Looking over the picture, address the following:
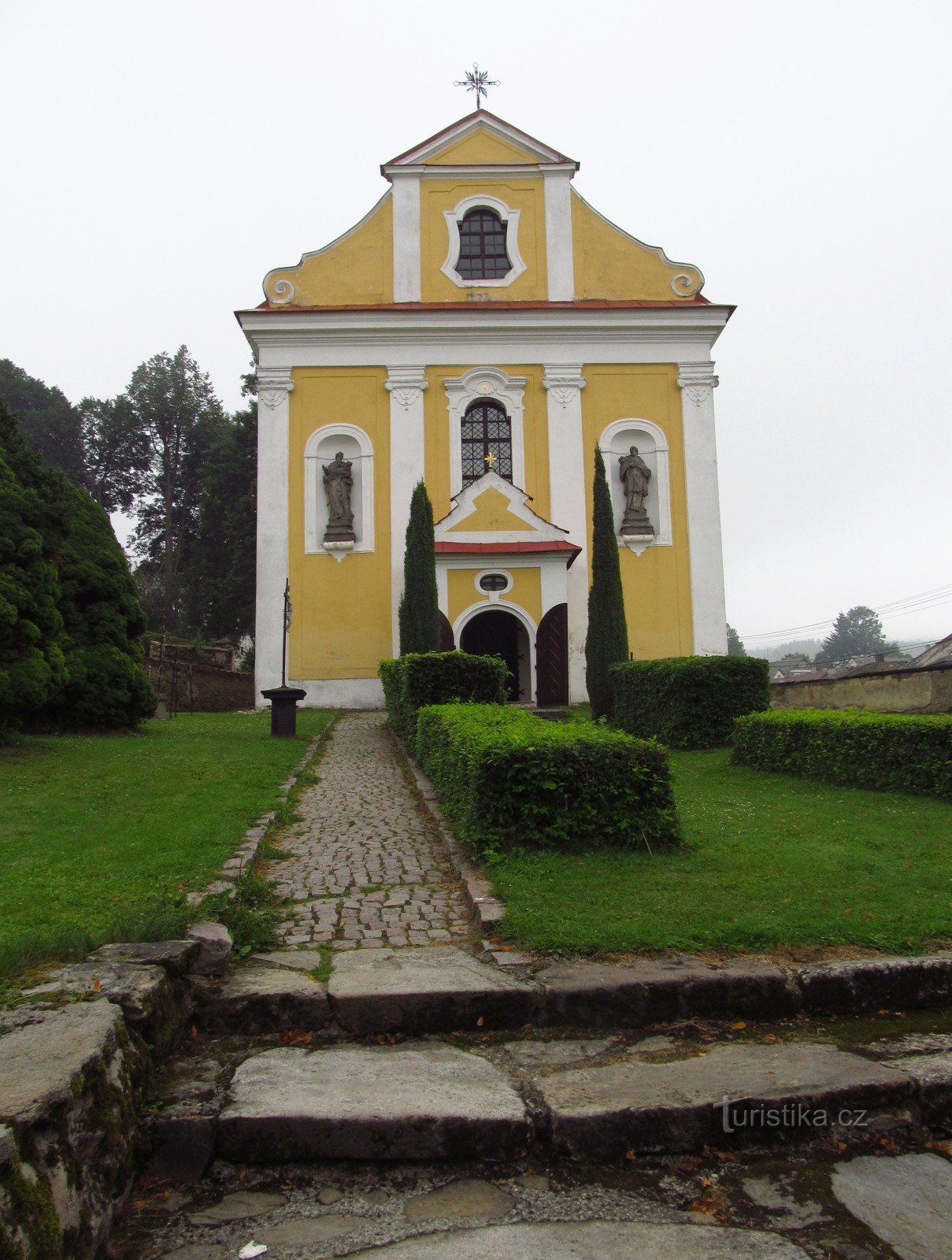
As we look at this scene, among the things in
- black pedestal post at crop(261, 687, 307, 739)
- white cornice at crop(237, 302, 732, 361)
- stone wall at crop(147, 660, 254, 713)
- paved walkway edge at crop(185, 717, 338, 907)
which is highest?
white cornice at crop(237, 302, 732, 361)

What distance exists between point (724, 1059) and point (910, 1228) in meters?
1.02

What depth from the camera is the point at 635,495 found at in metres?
24.8

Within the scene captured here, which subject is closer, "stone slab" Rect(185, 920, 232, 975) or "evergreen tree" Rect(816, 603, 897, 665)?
"stone slab" Rect(185, 920, 232, 975)

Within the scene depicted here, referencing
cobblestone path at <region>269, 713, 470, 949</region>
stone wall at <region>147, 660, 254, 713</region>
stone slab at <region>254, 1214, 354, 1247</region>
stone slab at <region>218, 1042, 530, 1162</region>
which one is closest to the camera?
stone slab at <region>254, 1214, 354, 1247</region>

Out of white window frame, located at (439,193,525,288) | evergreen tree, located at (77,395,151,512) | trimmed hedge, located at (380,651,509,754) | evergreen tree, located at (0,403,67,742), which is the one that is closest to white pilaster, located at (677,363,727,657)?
white window frame, located at (439,193,525,288)

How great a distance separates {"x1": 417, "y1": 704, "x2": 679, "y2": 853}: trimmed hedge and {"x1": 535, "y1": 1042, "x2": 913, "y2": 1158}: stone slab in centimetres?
292

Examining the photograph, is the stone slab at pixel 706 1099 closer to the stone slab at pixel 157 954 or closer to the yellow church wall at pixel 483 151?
the stone slab at pixel 157 954

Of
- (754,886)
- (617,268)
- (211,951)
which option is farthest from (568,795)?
(617,268)

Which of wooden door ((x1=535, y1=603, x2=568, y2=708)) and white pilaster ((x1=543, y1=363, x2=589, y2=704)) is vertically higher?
white pilaster ((x1=543, y1=363, x2=589, y2=704))

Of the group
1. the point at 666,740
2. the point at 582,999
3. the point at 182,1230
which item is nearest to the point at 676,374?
the point at 666,740

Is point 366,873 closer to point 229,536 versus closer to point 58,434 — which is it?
point 229,536

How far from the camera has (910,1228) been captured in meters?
2.59

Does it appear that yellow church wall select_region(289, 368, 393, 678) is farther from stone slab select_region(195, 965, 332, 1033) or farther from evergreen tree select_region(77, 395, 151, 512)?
evergreen tree select_region(77, 395, 151, 512)

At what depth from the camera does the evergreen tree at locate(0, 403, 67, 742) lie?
11.4m
